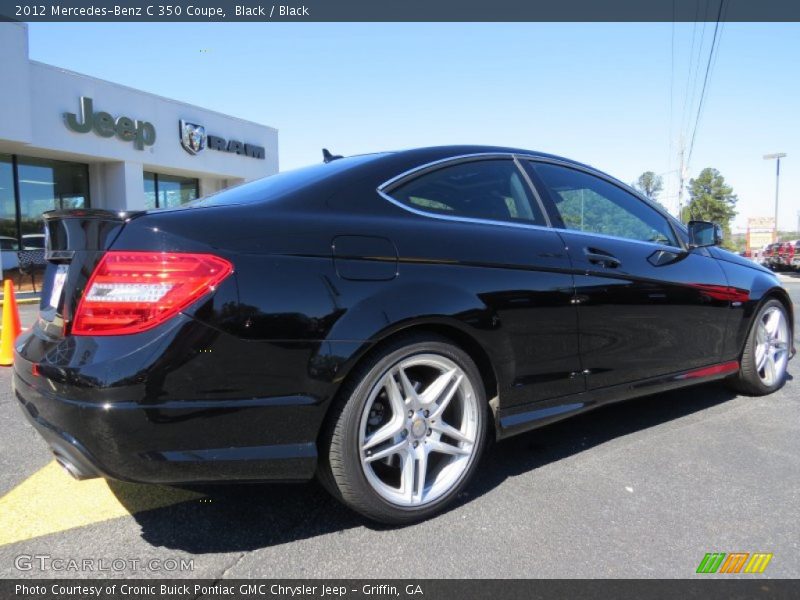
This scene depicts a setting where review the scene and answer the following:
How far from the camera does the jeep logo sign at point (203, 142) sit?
20.2 metres

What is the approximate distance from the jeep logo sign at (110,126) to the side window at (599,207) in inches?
660

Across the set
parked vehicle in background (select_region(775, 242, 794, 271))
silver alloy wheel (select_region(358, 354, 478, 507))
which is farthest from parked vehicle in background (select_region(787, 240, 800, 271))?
silver alloy wheel (select_region(358, 354, 478, 507))

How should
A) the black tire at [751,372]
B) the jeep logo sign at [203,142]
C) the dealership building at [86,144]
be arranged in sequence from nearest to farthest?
the black tire at [751,372], the dealership building at [86,144], the jeep logo sign at [203,142]

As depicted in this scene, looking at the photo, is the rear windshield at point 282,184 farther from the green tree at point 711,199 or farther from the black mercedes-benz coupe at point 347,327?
the green tree at point 711,199

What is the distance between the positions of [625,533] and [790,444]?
5.40 ft

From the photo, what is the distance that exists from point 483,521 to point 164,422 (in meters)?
1.33

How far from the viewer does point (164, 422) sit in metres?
1.90

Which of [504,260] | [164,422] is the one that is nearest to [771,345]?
[504,260]

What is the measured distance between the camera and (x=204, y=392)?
193 centimetres

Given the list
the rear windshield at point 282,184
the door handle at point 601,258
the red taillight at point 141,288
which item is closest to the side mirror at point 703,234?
the door handle at point 601,258

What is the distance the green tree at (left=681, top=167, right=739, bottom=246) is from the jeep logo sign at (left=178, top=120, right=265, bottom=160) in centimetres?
3720

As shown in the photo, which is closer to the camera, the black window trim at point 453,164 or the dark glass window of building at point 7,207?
the black window trim at point 453,164

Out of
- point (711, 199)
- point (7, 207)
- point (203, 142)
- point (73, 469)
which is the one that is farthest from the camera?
point (711, 199)
